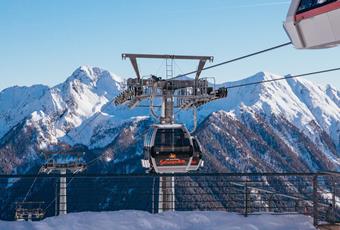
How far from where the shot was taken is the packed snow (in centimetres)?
1266

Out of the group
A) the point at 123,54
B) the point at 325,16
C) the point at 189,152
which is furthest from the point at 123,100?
the point at 325,16

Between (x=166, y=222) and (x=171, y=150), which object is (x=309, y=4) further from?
(x=171, y=150)

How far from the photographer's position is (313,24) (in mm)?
7422

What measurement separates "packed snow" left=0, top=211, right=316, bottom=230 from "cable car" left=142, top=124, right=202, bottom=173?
8363 mm

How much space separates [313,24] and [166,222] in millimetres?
7033

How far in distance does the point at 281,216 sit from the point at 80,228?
15.3ft

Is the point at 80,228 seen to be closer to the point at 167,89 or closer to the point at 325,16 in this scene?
the point at 325,16

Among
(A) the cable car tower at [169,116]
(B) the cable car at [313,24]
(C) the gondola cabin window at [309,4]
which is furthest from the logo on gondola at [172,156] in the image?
(C) the gondola cabin window at [309,4]

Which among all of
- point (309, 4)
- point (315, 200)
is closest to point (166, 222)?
point (315, 200)

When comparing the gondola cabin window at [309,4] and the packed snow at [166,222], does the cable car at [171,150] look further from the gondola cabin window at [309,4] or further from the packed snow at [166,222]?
the gondola cabin window at [309,4]

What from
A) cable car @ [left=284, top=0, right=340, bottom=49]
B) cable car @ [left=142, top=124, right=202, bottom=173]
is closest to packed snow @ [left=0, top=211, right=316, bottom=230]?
cable car @ [left=284, top=0, right=340, bottom=49]

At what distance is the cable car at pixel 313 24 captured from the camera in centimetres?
695

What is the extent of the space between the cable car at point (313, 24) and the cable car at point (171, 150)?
14.6 meters

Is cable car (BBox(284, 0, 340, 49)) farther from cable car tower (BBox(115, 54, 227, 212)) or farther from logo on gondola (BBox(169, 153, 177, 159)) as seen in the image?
logo on gondola (BBox(169, 153, 177, 159))
